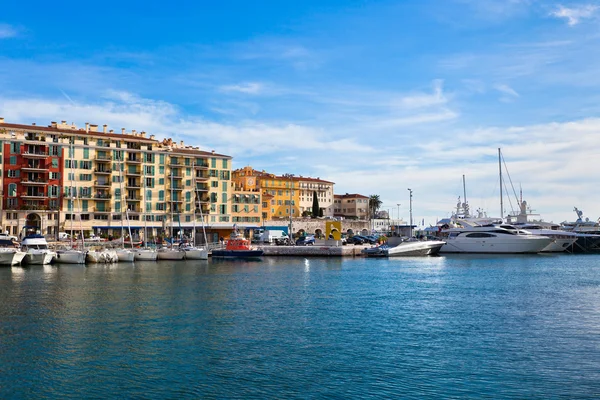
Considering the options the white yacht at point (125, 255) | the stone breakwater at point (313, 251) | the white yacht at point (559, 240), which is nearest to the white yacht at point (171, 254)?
the white yacht at point (125, 255)

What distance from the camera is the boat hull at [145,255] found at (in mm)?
77562

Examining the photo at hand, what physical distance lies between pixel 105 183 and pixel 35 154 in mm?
12690

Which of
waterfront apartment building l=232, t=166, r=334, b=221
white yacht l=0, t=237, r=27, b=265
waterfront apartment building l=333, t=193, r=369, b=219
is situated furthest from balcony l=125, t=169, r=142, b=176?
waterfront apartment building l=333, t=193, r=369, b=219

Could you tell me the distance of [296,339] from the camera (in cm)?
2789

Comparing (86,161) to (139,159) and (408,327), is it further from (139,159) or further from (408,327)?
(408,327)

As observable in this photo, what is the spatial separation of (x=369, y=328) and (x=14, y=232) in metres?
82.8

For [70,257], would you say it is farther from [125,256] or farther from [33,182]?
[33,182]

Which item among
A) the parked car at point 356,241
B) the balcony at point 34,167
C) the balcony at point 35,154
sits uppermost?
the balcony at point 35,154

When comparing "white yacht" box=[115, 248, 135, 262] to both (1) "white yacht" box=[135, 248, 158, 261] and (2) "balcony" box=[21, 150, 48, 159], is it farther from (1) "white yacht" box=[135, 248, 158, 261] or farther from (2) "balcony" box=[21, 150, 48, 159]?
(2) "balcony" box=[21, 150, 48, 159]

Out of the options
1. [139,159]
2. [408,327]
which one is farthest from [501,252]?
[408,327]

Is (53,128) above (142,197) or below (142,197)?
above

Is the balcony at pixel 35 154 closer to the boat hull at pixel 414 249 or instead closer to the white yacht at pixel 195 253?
the white yacht at pixel 195 253

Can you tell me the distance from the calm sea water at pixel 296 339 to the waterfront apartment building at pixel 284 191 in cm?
8835

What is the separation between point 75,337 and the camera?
2820 cm
